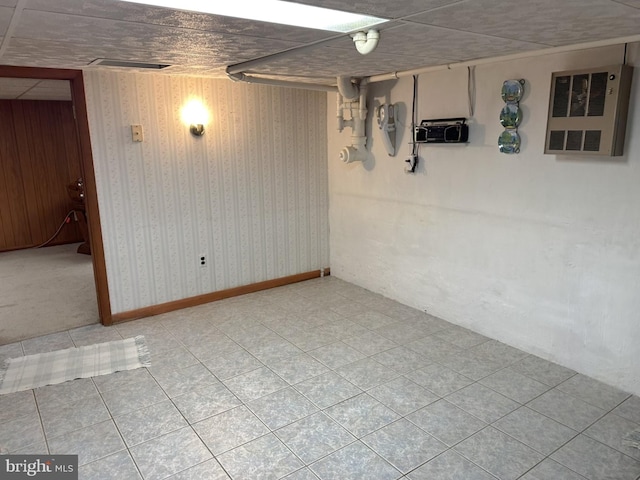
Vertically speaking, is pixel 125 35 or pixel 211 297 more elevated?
pixel 125 35

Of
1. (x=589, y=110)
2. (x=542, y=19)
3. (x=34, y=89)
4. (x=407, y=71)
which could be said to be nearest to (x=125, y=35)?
(x=542, y=19)

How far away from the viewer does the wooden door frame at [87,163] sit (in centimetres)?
341

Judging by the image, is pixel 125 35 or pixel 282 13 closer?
pixel 282 13

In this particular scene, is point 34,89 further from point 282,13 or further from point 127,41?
point 282,13

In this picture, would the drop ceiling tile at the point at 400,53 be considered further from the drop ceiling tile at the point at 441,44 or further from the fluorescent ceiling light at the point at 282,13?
the fluorescent ceiling light at the point at 282,13

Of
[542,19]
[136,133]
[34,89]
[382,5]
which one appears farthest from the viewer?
[34,89]

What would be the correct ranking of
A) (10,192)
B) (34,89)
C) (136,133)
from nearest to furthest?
(136,133) → (34,89) → (10,192)

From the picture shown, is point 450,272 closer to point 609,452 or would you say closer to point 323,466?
point 609,452

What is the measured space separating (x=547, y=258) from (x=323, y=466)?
2.02m

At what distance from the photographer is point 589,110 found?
2.65 meters

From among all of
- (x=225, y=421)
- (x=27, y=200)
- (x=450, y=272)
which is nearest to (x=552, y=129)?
(x=450, y=272)

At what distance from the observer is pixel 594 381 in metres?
2.94

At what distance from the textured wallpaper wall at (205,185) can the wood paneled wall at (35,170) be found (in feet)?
11.6

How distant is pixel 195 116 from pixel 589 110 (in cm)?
307
